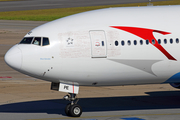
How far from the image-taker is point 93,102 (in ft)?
72.5

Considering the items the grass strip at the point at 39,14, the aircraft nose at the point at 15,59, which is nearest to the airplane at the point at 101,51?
the aircraft nose at the point at 15,59

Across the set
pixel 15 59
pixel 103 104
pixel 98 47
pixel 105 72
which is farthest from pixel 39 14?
pixel 15 59

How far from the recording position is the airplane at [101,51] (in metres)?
17.6

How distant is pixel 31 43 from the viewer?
58.5 feet

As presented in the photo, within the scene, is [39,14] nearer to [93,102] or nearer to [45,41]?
[93,102]

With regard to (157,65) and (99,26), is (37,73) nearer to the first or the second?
(99,26)

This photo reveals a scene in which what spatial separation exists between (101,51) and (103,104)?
15.4 feet

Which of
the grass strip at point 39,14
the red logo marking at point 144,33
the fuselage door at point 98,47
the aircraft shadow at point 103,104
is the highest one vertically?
the grass strip at point 39,14

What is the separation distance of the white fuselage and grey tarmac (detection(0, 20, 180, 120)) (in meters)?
1.66

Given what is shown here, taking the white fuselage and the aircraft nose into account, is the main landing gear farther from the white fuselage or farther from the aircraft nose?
the aircraft nose

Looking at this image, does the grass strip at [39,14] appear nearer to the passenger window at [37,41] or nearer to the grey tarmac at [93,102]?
the grey tarmac at [93,102]

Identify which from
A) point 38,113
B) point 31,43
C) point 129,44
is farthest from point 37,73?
point 129,44

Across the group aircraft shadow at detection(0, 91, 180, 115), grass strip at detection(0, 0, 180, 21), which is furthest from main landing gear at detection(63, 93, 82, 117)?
grass strip at detection(0, 0, 180, 21)

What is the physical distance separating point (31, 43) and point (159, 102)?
27.4 feet
